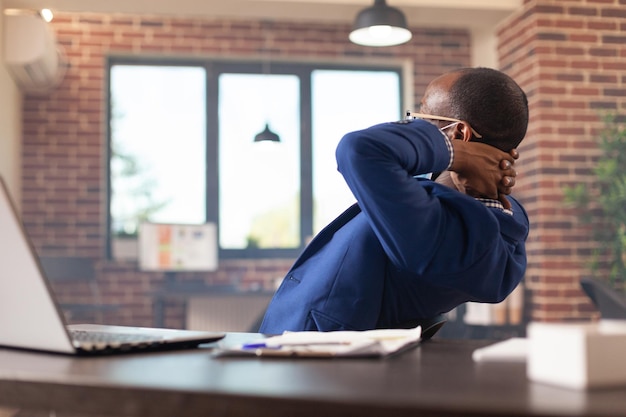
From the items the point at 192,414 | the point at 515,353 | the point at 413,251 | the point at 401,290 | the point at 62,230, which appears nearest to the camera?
the point at 192,414

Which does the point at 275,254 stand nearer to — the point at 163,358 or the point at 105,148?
→ the point at 105,148

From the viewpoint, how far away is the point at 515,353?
32.6 inches

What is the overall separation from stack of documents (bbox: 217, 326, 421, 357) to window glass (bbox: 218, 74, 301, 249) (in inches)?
236

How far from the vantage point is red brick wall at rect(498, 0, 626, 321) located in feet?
17.4

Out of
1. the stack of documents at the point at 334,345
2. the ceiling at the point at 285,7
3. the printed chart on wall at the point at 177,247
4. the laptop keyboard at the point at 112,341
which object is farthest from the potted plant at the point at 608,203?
the laptop keyboard at the point at 112,341

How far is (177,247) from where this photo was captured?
6.56 metres

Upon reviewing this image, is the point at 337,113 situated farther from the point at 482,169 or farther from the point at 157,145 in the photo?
the point at 482,169

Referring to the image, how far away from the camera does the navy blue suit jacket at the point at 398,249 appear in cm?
109

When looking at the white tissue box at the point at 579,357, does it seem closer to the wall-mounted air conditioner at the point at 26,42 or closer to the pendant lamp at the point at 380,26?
the pendant lamp at the point at 380,26

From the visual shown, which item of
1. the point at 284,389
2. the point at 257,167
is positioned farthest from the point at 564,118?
the point at 284,389

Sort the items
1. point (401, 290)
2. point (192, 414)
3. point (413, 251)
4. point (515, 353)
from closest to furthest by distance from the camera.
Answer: point (192, 414) → point (515, 353) → point (413, 251) → point (401, 290)

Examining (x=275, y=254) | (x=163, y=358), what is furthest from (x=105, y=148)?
(x=163, y=358)

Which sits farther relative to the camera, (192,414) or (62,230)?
(62,230)

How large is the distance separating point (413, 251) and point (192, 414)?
1.83 ft
